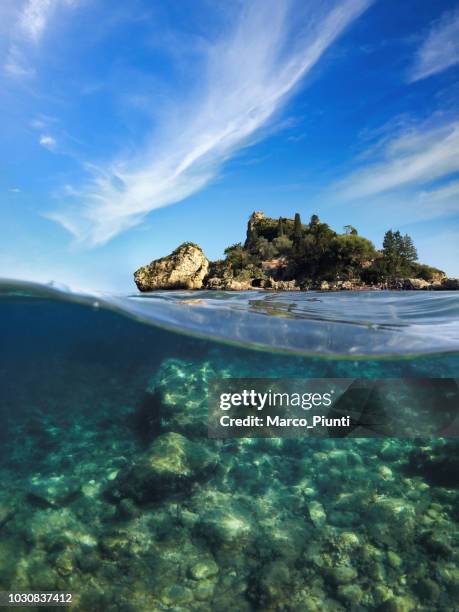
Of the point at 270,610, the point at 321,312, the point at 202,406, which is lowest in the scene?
the point at 270,610

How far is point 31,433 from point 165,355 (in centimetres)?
536

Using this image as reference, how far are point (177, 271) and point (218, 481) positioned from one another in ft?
200

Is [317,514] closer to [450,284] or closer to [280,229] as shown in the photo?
[450,284]

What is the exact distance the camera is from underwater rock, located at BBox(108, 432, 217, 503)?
Answer: 645 centimetres

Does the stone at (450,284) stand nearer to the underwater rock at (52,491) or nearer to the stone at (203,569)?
the stone at (203,569)

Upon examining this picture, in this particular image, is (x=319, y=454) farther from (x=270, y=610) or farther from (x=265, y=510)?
(x=270, y=610)

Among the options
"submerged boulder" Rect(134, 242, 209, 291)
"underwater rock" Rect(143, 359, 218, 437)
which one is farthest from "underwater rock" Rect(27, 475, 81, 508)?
"submerged boulder" Rect(134, 242, 209, 291)

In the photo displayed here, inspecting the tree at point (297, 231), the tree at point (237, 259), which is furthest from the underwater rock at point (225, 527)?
the tree at point (297, 231)

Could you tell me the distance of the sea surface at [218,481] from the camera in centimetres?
514

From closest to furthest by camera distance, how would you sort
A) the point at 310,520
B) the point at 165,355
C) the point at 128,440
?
1. the point at 310,520
2. the point at 128,440
3. the point at 165,355

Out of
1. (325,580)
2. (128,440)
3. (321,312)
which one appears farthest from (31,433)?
(321,312)

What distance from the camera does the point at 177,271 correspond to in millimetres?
66688

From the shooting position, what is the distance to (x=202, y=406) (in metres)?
8.80

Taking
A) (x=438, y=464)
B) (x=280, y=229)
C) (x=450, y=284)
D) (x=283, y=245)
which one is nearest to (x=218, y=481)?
(x=438, y=464)
